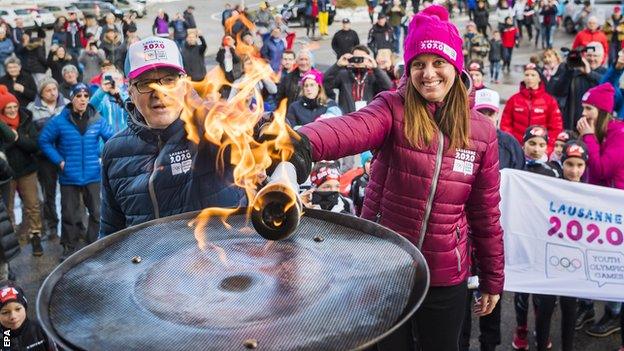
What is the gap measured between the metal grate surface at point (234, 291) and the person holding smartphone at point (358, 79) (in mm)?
7535

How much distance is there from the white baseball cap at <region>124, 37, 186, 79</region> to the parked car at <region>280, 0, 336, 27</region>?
2557 cm

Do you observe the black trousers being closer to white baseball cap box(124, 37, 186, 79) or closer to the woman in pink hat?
white baseball cap box(124, 37, 186, 79)

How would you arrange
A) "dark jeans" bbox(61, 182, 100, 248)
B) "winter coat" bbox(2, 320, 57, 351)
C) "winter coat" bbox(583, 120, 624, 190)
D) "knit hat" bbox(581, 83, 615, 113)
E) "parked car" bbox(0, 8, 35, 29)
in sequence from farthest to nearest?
"parked car" bbox(0, 8, 35, 29) → "dark jeans" bbox(61, 182, 100, 248) → "knit hat" bbox(581, 83, 615, 113) → "winter coat" bbox(583, 120, 624, 190) → "winter coat" bbox(2, 320, 57, 351)

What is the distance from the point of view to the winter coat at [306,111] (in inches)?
350

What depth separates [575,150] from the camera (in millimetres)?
5766

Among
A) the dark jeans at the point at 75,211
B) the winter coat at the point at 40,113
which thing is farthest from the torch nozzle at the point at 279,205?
the winter coat at the point at 40,113

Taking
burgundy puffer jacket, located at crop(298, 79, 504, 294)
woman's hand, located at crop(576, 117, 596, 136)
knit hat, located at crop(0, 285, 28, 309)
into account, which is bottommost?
knit hat, located at crop(0, 285, 28, 309)

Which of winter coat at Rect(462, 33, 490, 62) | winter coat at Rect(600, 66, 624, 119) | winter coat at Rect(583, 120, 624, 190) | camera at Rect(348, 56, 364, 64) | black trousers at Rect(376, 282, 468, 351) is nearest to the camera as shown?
black trousers at Rect(376, 282, 468, 351)

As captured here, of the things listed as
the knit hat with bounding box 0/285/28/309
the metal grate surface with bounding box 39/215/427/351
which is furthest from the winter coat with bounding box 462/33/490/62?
the metal grate surface with bounding box 39/215/427/351

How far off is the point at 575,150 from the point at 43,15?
3143 centimetres

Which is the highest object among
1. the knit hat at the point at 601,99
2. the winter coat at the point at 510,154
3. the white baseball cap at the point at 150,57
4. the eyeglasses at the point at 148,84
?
the white baseball cap at the point at 150,57

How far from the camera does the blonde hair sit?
122 inches

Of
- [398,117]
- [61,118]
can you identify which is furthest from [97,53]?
[398,117]

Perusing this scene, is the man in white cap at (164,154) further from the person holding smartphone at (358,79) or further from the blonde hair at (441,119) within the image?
the person holding smartphone at (358,79)
